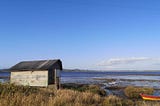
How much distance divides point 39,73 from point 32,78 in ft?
3.92

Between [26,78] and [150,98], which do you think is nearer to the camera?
[150,98]

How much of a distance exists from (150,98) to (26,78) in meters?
14.7

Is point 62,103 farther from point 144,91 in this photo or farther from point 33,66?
point 144,91

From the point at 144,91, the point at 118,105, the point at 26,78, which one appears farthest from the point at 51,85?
the point at 118,105

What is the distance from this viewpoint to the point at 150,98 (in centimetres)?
2742

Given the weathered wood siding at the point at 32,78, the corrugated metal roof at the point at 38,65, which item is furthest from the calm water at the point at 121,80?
the weathered wood siding at the point at 32,78

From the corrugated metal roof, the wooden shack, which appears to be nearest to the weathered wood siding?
the wooden shack

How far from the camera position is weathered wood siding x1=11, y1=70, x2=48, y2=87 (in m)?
28.8

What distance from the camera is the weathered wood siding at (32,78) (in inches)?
1133

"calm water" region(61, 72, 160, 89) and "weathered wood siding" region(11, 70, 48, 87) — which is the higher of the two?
"weathered wood siding" region(11, 70, 48, 87)

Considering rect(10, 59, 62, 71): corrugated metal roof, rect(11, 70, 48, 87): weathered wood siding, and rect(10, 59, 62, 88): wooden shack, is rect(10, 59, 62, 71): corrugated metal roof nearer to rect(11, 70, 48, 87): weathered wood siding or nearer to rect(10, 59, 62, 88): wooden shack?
rect(10, 59, 62, 88): wooden shack

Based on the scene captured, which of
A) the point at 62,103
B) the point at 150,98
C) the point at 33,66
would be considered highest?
the point at 33,66

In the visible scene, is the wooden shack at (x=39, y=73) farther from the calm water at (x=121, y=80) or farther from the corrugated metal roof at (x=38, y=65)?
the calm water at (x=121, y=80)

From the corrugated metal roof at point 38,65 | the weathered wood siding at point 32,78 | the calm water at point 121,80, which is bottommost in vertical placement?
the calm water at point 121,80
